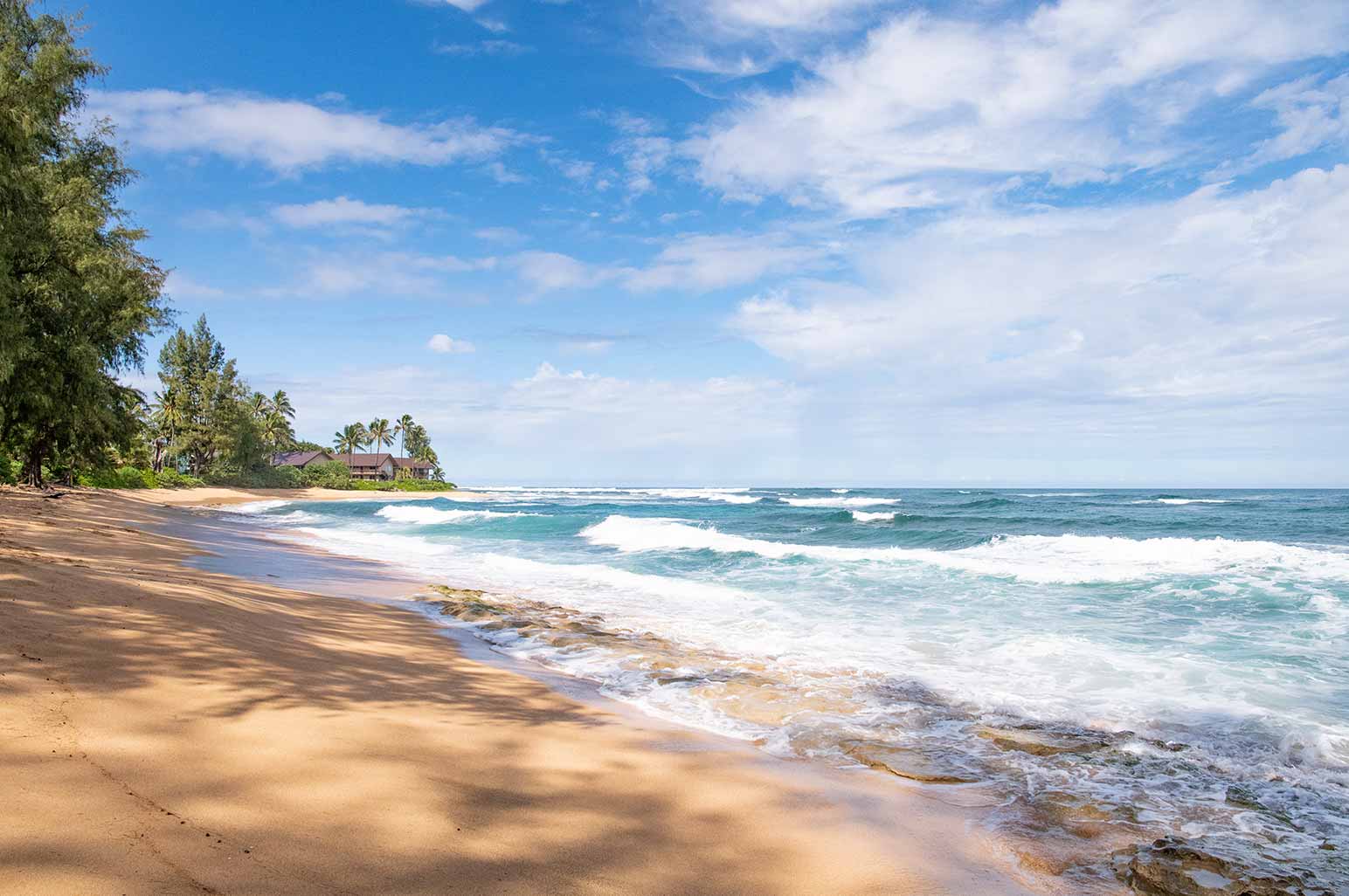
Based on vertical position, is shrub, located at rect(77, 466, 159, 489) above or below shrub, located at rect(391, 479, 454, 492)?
above

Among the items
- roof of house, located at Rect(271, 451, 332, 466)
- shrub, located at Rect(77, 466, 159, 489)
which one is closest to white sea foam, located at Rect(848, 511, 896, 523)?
shrub, located at Rect(77, 466, 159, 489)

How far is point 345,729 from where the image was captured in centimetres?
411

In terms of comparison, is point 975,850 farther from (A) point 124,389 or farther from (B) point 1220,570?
(A) point 124,389

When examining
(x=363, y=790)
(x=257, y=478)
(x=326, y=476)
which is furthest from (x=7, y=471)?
(x=326, y=476)

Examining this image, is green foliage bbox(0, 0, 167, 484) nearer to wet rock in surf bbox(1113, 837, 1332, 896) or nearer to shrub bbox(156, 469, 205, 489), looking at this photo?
wet rock in surf bbox(1113, 837, 1332, 896)

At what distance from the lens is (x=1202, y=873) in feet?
11.3

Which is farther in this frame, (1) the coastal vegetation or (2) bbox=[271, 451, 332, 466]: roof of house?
(2) bbox=[271, 451, 332, 466]: roof of house

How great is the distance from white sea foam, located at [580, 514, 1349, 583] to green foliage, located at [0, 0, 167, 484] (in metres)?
15.8

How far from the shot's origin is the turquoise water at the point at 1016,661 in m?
4.57

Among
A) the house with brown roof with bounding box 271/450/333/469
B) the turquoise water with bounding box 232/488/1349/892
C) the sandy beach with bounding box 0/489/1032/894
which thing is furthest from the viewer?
the house with brown roof with bounding box 271/450/333/469

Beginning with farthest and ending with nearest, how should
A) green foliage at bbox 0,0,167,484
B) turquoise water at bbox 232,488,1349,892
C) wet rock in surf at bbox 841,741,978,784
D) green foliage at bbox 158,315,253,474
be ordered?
green foliage at bbox 158,315,253,474, green foliage at bbox 0,0,167,484, wet rock in surf at bbox 841,741,978,784, turquoise water at bbox 232,488,1349,892

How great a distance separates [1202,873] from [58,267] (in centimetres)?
2347

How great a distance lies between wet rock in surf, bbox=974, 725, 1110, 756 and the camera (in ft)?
17.5

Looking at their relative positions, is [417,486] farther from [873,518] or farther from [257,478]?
[873,518]
